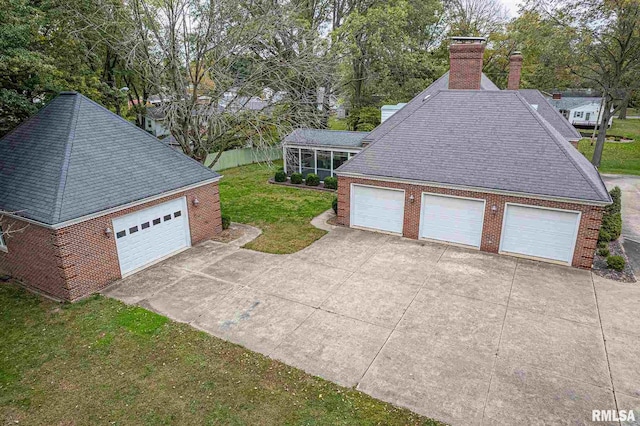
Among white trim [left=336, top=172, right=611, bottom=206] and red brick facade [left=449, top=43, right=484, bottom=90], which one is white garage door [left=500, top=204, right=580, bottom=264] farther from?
red brick facade [left=449, top=43, right=484, bottom=90]

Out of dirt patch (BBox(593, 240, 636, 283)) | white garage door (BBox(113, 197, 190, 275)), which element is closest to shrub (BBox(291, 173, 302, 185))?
white garage door (BBox(113, 197, 190, 275))

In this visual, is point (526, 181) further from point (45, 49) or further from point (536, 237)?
point (45, 49)

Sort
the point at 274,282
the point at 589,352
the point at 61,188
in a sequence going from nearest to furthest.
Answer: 1. the point at 589,352
2. the point at 61,188
3. the point at 274,282

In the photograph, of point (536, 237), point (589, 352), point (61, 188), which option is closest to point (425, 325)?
point (589, 352)

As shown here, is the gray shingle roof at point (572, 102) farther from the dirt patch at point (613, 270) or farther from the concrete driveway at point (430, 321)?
the concrete driveway at point (430, 321)

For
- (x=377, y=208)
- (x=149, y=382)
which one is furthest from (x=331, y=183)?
(x=149, y=382)

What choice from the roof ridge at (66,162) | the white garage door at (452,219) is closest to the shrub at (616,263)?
the white garage door at (452,219)
